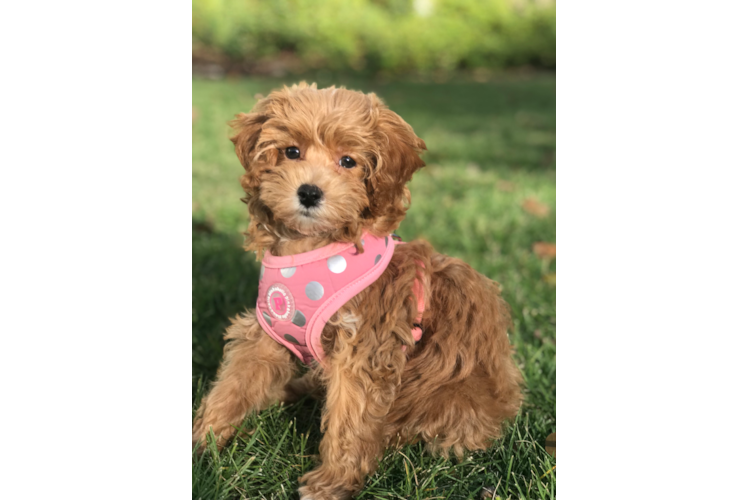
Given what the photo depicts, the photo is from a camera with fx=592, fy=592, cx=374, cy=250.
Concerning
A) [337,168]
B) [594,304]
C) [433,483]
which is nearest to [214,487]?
[433,483]

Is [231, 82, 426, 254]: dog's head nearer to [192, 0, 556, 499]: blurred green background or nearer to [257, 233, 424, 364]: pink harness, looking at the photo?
[257, 233, 424, 364]: pink harness

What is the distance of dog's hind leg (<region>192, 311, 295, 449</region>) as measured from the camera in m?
2.76

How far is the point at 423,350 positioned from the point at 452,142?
720 centimetres

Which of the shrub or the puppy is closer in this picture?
the puppy

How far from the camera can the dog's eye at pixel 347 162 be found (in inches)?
96.8

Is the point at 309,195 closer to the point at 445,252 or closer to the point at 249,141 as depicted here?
the point at 249,141

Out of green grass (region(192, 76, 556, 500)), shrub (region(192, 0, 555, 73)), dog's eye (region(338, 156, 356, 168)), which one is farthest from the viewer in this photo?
shrub (region(192, 0, 555, 73))

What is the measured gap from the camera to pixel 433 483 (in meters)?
2.58

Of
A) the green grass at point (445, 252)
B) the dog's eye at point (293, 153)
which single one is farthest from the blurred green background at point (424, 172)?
the dog's eye at point (293, 153)

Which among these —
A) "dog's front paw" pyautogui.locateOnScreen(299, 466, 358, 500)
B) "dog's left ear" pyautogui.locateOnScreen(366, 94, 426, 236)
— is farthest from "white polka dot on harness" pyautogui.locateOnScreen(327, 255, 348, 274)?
"dog's front paw" pyautogui.locateOnScreen(299, 466, 358, 500)

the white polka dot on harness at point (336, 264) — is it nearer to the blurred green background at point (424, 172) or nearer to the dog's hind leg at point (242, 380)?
the dog's hind leg at point (242, 380)

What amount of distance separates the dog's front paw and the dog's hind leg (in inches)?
19.6

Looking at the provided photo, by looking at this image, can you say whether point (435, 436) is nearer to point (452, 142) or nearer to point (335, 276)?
point (335, 276)

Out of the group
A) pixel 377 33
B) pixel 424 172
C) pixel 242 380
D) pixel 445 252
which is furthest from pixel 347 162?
pixel 377 33
